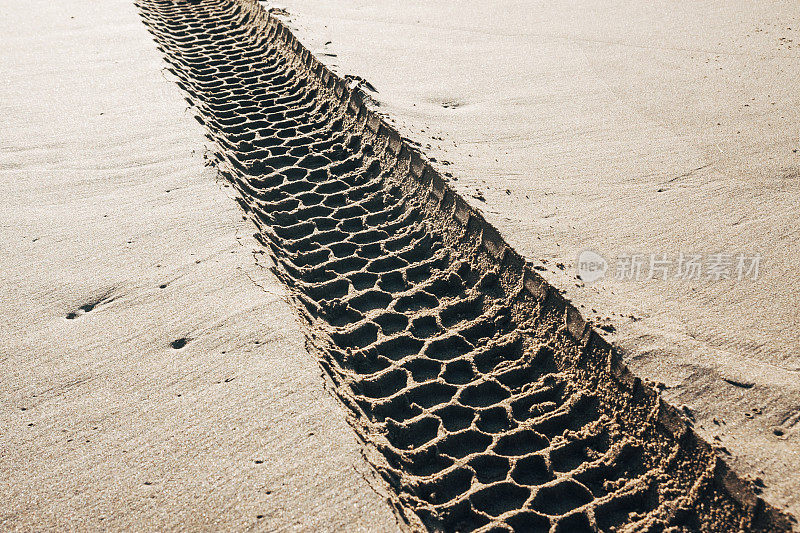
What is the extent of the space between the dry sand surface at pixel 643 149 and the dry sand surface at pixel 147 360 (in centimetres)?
116

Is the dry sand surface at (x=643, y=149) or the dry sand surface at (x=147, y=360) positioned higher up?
the dry sand surface at (x=643, y=149)

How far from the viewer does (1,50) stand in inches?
200

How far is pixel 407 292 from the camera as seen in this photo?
2.84 metres

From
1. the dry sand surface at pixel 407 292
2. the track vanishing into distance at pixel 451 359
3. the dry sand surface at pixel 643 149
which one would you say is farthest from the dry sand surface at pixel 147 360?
the dry sand surface at pixel 643 149

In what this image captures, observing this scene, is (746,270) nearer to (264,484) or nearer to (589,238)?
(589,238)

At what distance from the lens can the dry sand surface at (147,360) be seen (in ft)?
6.32

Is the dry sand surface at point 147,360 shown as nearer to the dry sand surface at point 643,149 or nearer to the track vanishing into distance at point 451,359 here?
the track vanishing into distance at point 451,359

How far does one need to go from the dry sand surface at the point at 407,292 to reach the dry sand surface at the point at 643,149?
0.02 metres

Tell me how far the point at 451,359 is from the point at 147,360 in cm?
120

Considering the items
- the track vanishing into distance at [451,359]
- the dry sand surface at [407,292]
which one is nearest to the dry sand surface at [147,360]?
the dry sand surface at [407,292]

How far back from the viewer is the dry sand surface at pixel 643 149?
2.17 metres

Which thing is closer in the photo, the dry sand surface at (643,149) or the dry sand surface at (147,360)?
the dry sand surface at (147,360)

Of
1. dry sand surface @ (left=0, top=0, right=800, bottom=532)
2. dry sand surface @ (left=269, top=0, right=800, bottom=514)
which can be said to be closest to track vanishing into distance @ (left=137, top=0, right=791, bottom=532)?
dry sand surface @ (left=0, top=0, right=800, bottom=532)

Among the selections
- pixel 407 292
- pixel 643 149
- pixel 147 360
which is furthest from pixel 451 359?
pixel 643 149
